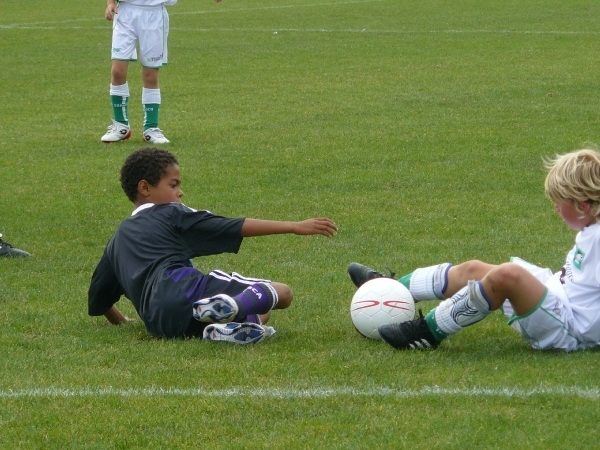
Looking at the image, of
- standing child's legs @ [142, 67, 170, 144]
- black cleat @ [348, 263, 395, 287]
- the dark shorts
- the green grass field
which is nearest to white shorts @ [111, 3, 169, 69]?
standing child's legs @ [142, 67, 170, 144]

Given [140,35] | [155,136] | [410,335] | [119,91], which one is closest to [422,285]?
[410,335]

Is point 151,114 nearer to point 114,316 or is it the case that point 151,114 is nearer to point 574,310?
point 114,316

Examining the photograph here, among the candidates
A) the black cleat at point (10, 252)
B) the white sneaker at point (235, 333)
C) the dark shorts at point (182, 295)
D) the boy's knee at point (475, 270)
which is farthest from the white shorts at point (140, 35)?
the boy's knee at point (475, 270)

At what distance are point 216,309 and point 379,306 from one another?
76cm

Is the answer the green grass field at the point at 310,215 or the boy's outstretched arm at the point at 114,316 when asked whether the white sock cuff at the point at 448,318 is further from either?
the boy's outstretched arm at the point at 114,316

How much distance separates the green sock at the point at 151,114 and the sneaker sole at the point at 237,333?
6209 mm

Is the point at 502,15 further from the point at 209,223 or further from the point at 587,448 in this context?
the point at 587,448

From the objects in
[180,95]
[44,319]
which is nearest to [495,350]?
[44,319]

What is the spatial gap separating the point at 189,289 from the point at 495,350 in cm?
144

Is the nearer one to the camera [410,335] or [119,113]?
[410,335]

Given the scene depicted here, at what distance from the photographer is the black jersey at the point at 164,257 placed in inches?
197

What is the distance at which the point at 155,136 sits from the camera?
10805 millimetres

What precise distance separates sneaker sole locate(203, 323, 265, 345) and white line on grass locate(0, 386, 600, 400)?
0.66 m

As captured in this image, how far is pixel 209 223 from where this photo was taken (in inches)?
204
